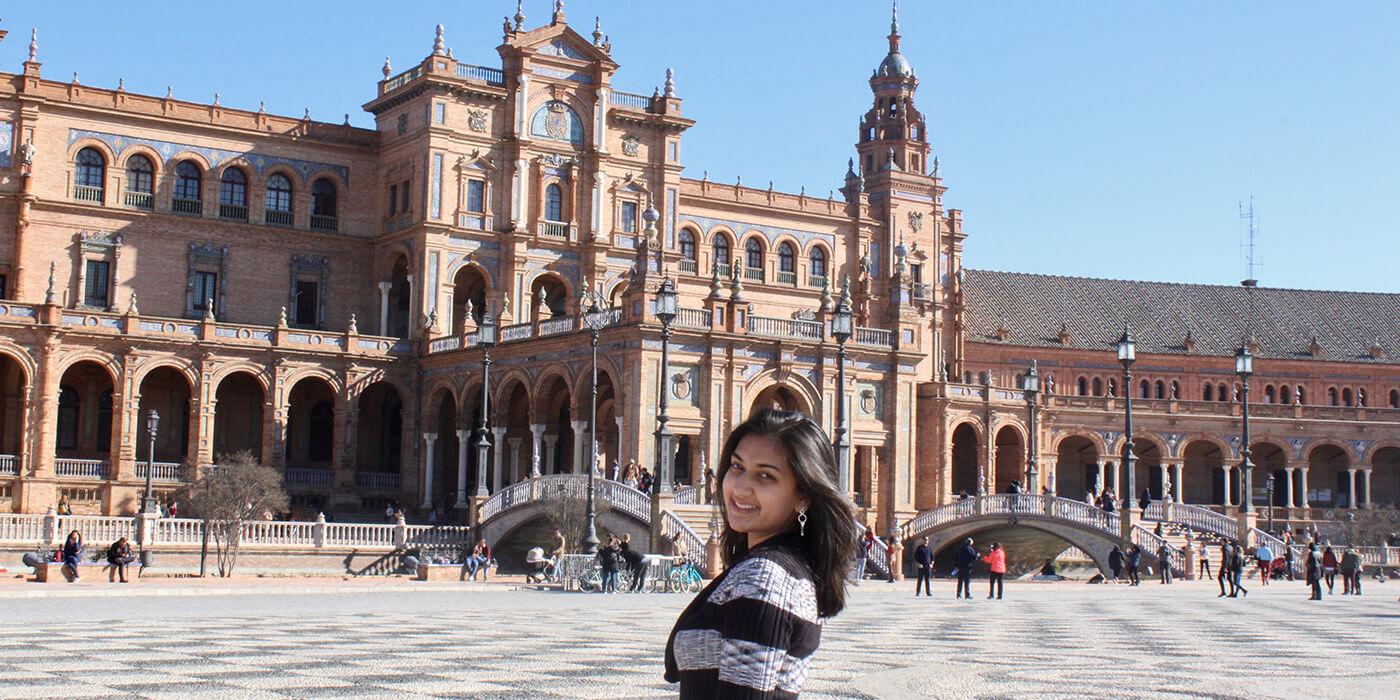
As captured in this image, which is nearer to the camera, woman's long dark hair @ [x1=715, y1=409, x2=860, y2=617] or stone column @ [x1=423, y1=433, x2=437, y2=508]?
woman's long dark hair @ [x1=715, y1=409, x2=860, y2=617]

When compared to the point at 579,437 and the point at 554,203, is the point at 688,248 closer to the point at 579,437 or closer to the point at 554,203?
the point at 554,203

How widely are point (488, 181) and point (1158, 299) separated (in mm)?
41969

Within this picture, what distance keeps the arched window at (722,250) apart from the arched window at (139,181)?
909 inches

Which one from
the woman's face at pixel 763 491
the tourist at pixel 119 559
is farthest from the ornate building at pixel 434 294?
the woman's face at pixel 763 491

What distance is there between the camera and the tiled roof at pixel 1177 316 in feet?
279

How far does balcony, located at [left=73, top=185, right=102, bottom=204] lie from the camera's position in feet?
196

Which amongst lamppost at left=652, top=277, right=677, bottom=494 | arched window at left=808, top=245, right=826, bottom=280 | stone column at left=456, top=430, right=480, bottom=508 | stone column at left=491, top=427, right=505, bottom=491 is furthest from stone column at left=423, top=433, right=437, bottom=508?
arched window at left=808, top=245, right=826, bottom=280

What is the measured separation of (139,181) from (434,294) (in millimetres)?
11070

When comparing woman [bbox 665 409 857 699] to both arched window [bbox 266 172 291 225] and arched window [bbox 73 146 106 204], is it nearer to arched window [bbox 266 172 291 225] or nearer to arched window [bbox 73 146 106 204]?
arched window [bbox 73 146 106 204]

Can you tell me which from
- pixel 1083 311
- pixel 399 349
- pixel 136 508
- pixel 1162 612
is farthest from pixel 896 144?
pixel 1162 612

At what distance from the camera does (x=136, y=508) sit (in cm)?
5550

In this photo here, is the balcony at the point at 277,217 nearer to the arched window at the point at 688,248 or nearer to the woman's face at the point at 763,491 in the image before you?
the arched window at the point at 688,248

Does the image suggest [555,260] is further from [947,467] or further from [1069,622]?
[1069,622]

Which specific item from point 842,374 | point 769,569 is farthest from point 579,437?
point 769,569
